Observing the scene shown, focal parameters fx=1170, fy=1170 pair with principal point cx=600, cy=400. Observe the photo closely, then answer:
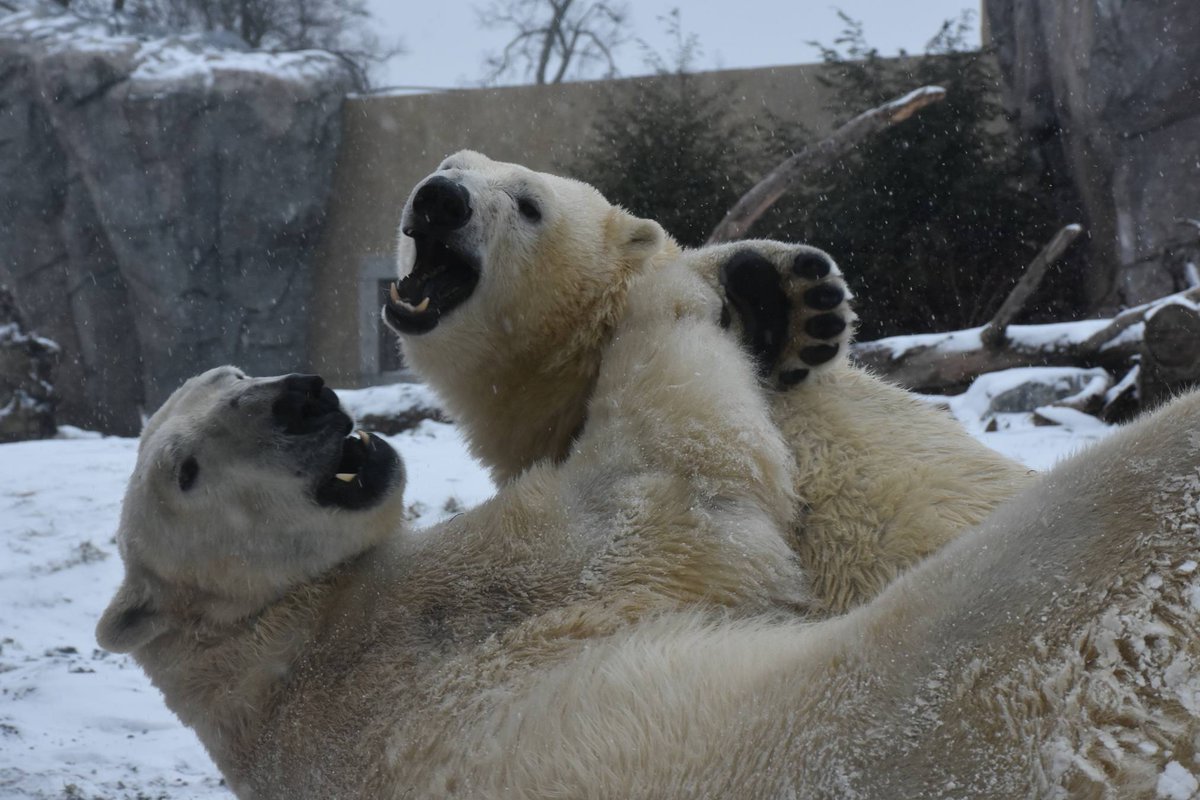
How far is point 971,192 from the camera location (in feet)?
34.3

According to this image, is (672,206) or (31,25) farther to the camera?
(31,25)

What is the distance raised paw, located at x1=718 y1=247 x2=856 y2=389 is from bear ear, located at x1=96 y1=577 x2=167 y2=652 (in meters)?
1.13

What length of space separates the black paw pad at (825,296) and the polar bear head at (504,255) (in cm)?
38

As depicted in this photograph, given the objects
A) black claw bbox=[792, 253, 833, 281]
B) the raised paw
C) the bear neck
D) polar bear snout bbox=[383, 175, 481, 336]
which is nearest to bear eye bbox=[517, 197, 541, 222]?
polar bear snout bbox=[383, 175, 481, 336]

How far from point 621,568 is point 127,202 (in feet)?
44.1

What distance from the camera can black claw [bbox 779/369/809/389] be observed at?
2.14m

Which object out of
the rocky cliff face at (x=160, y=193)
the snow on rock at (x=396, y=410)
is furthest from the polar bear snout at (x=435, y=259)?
the rocky cliff face at (x=160, y=193)

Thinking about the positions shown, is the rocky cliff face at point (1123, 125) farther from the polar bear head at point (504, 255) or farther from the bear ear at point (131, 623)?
the bear ear at point (131, 623)

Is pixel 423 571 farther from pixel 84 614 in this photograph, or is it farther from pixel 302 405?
pixel 84 614

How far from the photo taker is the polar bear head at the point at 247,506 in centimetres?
193

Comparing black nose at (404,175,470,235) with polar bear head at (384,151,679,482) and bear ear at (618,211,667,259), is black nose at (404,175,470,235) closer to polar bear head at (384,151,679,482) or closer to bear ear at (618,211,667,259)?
polar bear head at (384,151,679,482)

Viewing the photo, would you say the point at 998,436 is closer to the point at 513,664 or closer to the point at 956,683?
the point at 513,664

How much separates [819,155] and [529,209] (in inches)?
182

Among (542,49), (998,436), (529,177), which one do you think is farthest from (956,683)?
(542,49)
